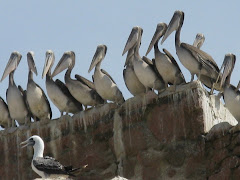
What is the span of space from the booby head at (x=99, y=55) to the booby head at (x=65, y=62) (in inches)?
24.7

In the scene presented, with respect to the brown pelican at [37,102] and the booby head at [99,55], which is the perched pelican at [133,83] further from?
the brown pelican at [37,102]

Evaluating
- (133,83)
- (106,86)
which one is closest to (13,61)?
(106,86)

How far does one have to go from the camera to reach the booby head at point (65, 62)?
1797 centimetres

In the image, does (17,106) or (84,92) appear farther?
(17,106)

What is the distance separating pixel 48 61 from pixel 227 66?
4.13 meters

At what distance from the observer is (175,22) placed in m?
17.1

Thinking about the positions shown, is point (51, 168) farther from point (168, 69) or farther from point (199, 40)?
point (199, 40)

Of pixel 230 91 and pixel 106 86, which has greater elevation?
pixel 106 86

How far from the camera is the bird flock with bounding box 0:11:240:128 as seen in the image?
15.8 metres

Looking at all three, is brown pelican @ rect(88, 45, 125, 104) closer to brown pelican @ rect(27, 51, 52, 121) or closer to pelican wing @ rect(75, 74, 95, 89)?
pelican wing @ rect(75, 74, 95, 89)

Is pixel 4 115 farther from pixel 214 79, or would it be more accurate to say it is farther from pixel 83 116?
pixel 214 79

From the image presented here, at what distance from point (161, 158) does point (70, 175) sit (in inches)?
63.2

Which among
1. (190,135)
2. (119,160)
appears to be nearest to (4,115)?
(119,160)

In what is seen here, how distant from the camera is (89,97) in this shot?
1686cm
